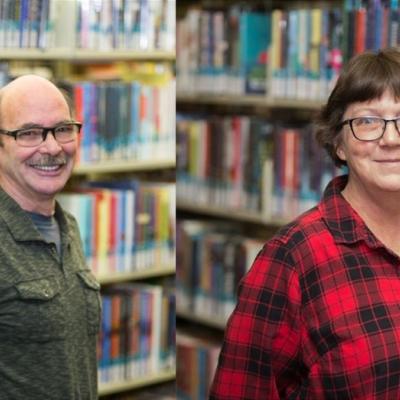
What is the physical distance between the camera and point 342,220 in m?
2.11

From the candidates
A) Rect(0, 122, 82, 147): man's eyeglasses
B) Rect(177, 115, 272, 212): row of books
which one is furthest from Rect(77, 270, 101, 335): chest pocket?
Rect(177, 115, 272, 212): row of books

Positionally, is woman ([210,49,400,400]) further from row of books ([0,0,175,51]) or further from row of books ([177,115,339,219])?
row of books ([177,115,339,219])

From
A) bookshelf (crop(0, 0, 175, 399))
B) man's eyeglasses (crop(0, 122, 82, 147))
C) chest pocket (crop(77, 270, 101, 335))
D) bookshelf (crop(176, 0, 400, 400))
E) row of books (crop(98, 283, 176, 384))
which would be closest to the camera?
man's eyeglasses (crop(0, 122, 82, 147))

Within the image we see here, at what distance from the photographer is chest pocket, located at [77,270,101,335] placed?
7.32 ft

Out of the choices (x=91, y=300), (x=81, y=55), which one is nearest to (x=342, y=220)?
(x=91, y=300)

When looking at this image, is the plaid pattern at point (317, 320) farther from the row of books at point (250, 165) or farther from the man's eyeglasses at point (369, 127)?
the row of books at point (250, 165)

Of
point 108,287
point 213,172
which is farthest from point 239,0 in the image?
point 108,287

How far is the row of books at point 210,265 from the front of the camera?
13.6ft

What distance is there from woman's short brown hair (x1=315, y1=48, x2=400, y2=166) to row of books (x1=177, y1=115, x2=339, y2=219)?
1583 millimetres

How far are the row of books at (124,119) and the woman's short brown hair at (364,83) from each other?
1.32m

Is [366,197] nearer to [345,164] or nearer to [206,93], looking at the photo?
[345,164]

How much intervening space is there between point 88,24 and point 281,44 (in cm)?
99

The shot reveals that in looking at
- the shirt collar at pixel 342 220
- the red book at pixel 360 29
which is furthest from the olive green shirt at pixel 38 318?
the red book at pixel 360 29

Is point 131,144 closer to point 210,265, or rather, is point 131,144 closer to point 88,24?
point 88,24
